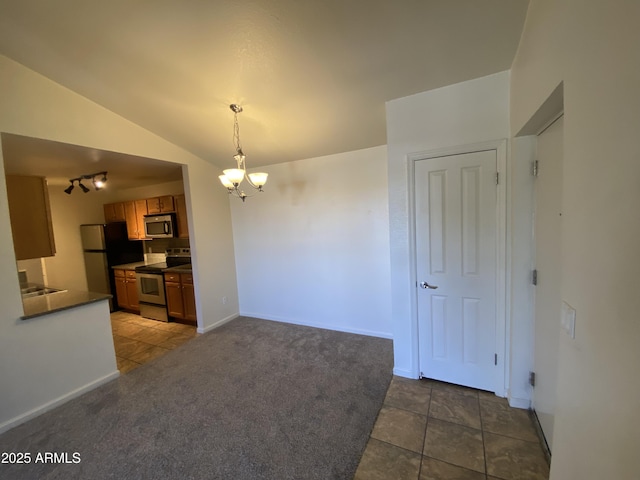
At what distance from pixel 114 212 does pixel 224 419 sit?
498cm

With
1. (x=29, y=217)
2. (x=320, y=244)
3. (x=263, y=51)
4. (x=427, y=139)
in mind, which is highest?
(x=263, y=51)

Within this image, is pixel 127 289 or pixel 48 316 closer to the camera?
pixel 48 316

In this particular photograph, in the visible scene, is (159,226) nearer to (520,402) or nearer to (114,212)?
(114,212)

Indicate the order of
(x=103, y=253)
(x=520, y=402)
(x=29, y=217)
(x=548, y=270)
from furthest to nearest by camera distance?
(x=103, y=253) < (x=29, y=217) < (x=520, y=402) < (x=548, y=270)

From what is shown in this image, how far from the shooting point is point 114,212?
5246mm

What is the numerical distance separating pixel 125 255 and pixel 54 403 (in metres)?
3.45

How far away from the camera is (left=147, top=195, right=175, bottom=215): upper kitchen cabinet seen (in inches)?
174

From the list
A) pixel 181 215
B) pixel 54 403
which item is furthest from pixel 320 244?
pixel 54 403

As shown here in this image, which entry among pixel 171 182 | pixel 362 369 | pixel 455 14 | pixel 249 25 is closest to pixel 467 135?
pixel 455 14

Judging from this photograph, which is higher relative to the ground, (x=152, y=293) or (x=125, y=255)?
(x=125, y=255)

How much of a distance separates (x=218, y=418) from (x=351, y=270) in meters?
2.17

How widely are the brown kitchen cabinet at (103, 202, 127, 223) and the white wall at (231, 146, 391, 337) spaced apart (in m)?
2.55

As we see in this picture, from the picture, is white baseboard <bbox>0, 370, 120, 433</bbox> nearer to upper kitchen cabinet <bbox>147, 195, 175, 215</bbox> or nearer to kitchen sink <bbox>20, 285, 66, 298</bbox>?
kitchen sink <bbox>20, 285, 66, 298</bbox>

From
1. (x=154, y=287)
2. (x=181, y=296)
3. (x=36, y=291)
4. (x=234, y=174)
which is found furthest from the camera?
(x=154, y=287)
